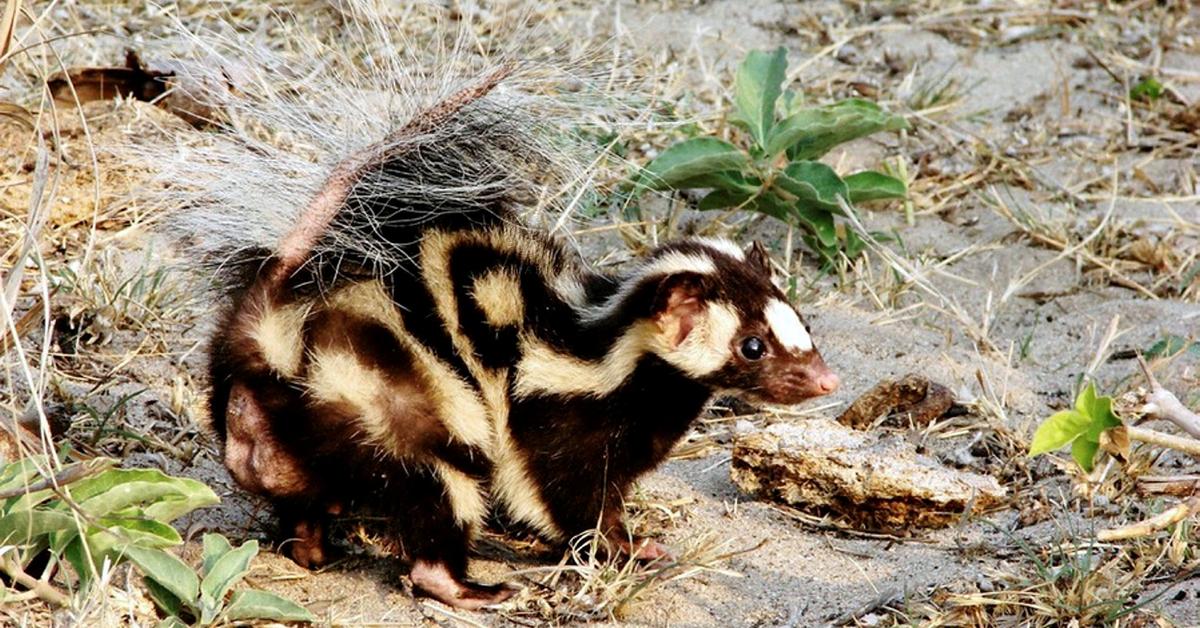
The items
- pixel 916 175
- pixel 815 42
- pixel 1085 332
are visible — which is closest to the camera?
pixel 1085 332

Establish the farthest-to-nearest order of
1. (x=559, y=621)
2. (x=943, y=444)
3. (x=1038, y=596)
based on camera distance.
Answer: (x=943, y=444) → (x=559, y=621) → (x=1038, y=596)

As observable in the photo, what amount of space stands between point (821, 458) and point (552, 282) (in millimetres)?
944

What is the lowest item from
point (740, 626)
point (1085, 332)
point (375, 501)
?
point (1085, 332)

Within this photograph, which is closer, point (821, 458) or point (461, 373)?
point (461, 373)

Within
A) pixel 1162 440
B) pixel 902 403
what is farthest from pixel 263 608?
pixel 902 403

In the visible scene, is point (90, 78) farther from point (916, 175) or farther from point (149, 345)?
point (916, 175)

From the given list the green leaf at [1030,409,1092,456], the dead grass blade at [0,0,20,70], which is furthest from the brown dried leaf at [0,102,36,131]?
the green leaf at [1030,409,1092,456]

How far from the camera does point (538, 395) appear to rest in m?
4.17

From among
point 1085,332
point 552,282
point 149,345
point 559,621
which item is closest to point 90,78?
point 149,345

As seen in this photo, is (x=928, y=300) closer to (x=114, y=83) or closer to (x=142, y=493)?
(x=114, y=83)

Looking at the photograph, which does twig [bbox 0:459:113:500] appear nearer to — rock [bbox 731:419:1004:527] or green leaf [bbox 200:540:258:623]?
green leaf [bbox 200:540:258:623]

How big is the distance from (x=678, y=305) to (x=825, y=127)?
79.7 inches

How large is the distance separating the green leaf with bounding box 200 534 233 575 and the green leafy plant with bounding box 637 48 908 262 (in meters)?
2.48

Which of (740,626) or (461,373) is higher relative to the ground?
(461,373)
